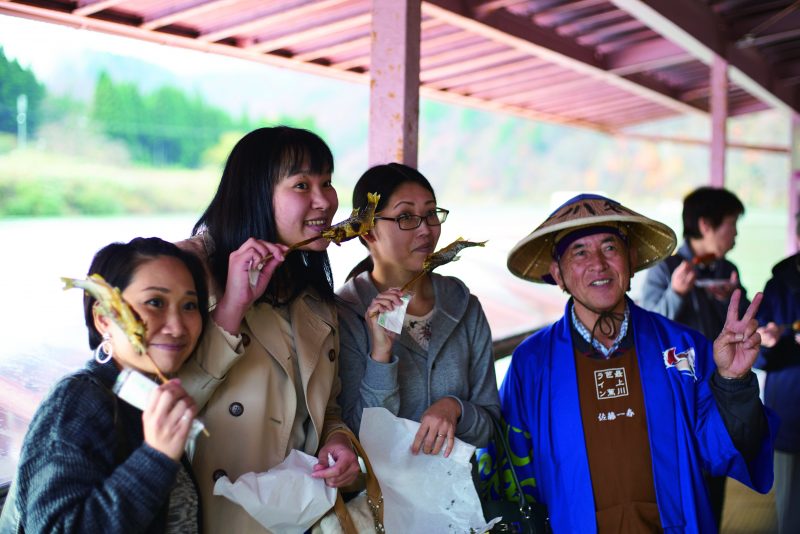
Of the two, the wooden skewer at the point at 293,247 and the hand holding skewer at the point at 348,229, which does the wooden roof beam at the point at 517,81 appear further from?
the wooden skewer at the point at 293,247

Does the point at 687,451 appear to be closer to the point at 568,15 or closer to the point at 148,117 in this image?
the point at 568,15

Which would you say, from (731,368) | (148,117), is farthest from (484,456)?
(148,117)

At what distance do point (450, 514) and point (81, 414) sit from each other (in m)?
1.04

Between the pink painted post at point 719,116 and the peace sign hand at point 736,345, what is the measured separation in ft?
13.6

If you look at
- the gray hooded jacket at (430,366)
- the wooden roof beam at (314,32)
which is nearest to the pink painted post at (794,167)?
the wooden roof beam at (314,32)

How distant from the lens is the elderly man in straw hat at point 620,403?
6.80 feet

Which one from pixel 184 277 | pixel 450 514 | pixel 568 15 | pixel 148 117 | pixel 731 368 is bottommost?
pixel 450 514

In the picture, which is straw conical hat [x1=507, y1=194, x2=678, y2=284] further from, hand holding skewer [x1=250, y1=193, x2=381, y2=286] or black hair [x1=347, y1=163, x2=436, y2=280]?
hand holding skewer [x1=250, y1=193, x2=381, y2=286]

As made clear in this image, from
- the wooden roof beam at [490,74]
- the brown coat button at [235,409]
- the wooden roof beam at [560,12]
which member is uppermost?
the wooden roof beam at [560,12]

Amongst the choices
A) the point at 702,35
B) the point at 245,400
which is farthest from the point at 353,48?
the point at 245,400

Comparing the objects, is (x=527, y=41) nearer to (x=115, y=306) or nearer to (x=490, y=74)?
(x=490, y=74)

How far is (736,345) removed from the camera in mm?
2055

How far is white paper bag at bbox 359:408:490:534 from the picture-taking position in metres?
1.96

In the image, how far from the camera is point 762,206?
23.0 meters
